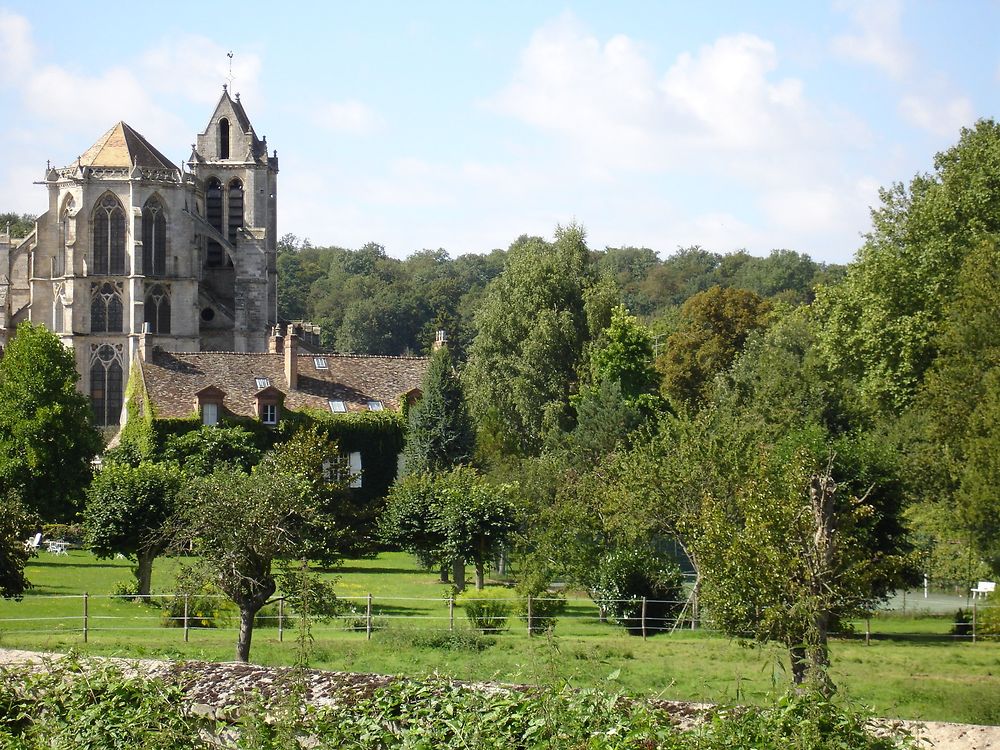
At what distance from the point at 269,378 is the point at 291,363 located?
1010 millimetres

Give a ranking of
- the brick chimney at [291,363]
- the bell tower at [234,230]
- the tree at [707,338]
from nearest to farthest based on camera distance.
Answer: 1. the brick chimney at [291,363]
2. the tree at [707,338]
3. the bell tower at [234,230]

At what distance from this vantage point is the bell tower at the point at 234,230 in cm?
7919

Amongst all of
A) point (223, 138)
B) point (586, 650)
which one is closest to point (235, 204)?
point (223, 138)

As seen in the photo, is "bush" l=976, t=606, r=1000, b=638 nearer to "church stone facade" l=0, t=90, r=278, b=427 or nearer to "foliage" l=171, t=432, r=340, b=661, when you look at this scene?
"foliage" l=171, t=432, r=340, b=661

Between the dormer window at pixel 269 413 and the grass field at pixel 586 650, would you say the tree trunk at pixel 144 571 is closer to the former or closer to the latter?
the grass field at pixel 586 650

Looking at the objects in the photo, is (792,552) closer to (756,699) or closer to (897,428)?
(756,699)

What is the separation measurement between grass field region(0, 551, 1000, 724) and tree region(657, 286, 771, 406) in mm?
38636

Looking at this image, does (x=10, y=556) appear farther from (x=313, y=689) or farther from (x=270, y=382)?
(x=270, y=382)

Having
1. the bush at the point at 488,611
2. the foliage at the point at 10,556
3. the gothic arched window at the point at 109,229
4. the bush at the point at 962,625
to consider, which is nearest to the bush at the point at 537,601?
the bush at the point at 488,611

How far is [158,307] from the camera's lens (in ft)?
249

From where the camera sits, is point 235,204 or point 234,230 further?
point 235,204

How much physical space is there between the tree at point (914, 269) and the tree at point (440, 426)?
13821 millimetres

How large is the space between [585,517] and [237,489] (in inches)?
510

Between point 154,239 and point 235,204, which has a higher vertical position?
point 235,204
